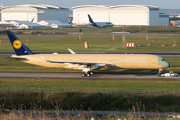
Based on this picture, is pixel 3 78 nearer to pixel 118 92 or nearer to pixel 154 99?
pixel 118 92

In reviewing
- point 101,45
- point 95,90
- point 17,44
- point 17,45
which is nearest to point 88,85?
point 95,90

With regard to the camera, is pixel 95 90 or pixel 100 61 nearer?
pixel 95 90

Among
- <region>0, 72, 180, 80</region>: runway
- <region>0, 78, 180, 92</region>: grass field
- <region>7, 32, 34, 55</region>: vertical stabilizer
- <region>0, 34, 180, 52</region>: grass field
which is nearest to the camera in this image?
<region>0, 78, 180, 92</region>: grass field

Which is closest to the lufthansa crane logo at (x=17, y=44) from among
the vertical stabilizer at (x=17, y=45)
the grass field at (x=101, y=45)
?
the vertical stabilizer at (x=17, y=45)

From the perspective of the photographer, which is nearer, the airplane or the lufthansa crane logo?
the airplane

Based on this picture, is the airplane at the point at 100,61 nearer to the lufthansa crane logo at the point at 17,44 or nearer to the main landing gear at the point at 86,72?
the main landing gear at the point at 86,72

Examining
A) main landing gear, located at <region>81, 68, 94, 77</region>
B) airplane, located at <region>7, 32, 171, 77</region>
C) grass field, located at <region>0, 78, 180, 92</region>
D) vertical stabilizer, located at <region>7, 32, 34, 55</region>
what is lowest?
grass field, located at <region>0, 78, 180, 92</region>

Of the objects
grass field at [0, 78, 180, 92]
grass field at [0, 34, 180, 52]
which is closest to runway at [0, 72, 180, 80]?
grass field at [0, 78, 180, 92]

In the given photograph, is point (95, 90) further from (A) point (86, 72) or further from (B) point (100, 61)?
(B) point (100, 61)

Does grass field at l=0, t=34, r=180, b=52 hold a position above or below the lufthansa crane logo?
below

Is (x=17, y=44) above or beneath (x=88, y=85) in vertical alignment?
above

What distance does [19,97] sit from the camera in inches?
1411

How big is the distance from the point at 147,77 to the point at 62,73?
18.1 meters

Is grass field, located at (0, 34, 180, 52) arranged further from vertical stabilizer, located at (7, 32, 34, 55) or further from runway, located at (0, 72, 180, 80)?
vertical stabilizer, located at (7, 32, 34, 55)
